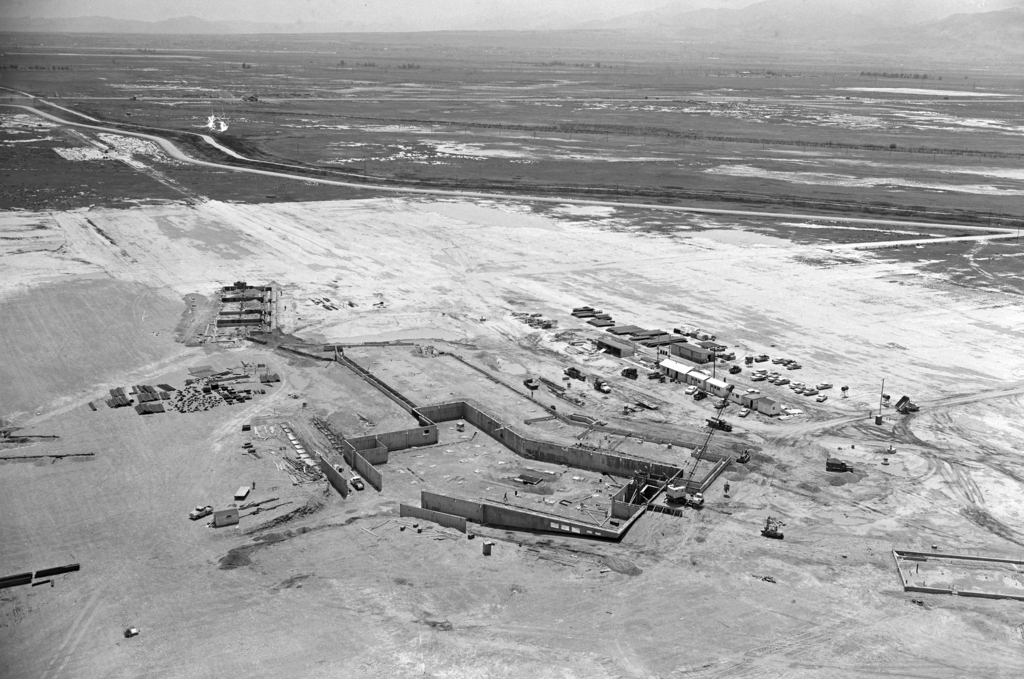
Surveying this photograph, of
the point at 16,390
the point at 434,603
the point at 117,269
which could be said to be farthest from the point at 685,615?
the point at 117,269

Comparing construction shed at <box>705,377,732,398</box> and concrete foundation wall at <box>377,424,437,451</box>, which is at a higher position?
construction shed at <box>705,377,732,398</box>

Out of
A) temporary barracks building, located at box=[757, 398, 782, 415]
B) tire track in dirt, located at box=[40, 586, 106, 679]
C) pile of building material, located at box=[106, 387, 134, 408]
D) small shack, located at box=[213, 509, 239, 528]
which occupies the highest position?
temporary barracks building, located at box=[757, 398, 782, 415]

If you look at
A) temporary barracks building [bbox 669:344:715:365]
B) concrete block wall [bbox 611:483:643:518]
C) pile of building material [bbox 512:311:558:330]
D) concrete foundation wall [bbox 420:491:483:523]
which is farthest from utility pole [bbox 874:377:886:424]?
concrete foundation wall [bbox 420:491:483:523]

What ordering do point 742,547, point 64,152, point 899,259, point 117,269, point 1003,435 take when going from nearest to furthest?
1. point 742,547
2. point 1003,435
3. point 117,269
4. point 899,259
5. point 64,152

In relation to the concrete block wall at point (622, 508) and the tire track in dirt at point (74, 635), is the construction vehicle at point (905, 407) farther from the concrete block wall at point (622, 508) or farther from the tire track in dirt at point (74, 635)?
the tire track in dirt at point (74, 635)

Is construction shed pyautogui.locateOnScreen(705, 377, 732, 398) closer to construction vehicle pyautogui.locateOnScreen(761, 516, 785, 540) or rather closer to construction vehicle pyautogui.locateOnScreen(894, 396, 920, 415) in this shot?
construction vehicle pyautogui.locateOnScreen(894, 396, 920, 415)

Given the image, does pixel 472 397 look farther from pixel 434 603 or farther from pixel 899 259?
pixel 899 259

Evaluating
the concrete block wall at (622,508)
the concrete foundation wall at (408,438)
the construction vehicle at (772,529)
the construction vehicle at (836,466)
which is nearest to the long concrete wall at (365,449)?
the concrete foundation wall at (408,438)

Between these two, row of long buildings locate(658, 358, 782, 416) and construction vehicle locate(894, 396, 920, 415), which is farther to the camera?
construction vehicle locate(894, 396, 920, 415)
